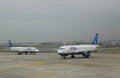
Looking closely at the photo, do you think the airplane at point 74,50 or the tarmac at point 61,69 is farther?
the airplane at point 74,50

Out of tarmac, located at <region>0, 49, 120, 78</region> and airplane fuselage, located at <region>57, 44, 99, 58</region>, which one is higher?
airplane fuselage, located at <region>57, 44, 99, 58</region>

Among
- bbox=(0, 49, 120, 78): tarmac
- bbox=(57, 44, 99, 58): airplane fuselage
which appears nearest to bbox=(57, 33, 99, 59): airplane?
bbox=(57, 44, 99, 58): airplane fuselage

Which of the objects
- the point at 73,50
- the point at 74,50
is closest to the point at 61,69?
the point at 73,50

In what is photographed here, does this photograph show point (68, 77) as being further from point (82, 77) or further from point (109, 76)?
point (109, 76)

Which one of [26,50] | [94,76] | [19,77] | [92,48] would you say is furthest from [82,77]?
[26,50]

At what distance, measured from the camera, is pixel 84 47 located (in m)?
73.2

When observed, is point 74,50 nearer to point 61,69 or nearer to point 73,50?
point 73,50

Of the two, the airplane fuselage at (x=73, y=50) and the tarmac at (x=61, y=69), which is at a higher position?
the airplane fuselage at (x=73, y=50)

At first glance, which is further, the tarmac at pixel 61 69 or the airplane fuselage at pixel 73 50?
the airplane fuselage at pixel 73 50

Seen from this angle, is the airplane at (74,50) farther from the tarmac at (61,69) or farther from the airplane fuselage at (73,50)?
the tarmac at (61,69)

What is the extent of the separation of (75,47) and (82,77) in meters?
42.8

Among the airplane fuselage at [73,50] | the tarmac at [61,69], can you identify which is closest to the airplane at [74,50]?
the airplane fuselage at [73,50]

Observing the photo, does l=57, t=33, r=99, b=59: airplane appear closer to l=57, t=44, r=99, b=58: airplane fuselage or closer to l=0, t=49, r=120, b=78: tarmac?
l=57, t=44, r=99, b=58: airplane fuselage

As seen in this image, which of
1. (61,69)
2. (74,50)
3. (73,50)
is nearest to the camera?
(61,69)
